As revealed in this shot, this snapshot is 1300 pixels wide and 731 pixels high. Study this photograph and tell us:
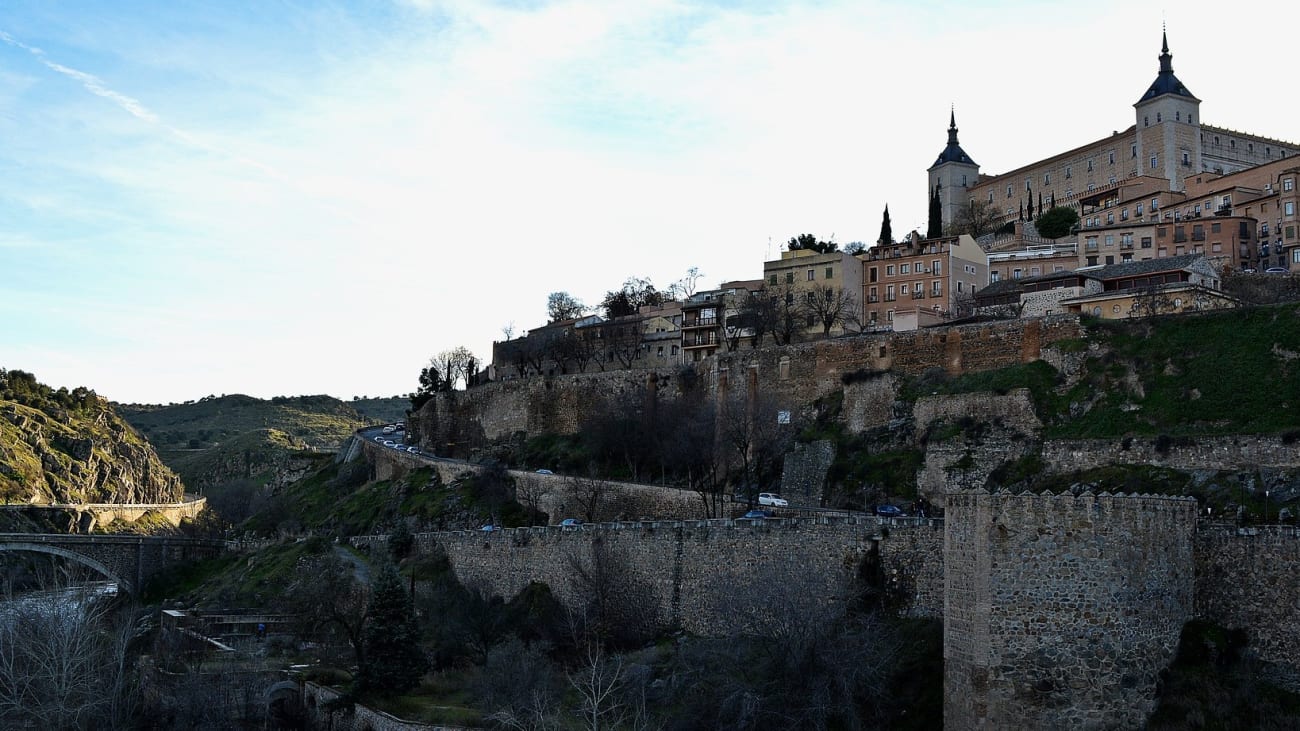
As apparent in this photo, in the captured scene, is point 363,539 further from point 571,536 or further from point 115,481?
point 115,481

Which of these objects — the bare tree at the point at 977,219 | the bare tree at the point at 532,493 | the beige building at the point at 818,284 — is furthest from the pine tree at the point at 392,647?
the bare tree at the point at 977,219

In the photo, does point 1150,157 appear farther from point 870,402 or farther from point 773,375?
point 870,402

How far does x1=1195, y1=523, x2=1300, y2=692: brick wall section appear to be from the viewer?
2611 centimetres

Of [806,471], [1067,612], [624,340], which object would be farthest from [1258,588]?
[624,340]

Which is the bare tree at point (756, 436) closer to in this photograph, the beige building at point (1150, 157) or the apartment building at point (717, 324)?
the apartment building at point (717, 324)

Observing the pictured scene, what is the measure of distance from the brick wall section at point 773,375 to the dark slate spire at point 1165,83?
45.9 metres

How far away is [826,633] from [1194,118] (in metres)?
77.2

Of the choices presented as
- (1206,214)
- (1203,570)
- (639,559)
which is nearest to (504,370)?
(1206,214)

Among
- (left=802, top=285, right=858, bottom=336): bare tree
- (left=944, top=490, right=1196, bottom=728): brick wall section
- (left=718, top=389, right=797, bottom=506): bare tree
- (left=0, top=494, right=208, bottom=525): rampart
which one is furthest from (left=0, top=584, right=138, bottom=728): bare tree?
(left=0, top=494, right=208, bottom=525): rampart

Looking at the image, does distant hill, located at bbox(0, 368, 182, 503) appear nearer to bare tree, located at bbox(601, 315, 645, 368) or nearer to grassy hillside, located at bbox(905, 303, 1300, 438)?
bare tree, located at bbox(601, 315, 645, 368)

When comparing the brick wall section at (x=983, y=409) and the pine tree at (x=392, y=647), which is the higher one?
the brick wall section at (x=983, y=409)

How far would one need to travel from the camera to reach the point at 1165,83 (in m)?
96.6

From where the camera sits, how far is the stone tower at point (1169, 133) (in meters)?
93.7

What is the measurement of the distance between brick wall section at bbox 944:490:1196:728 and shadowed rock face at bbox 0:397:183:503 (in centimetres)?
9719
